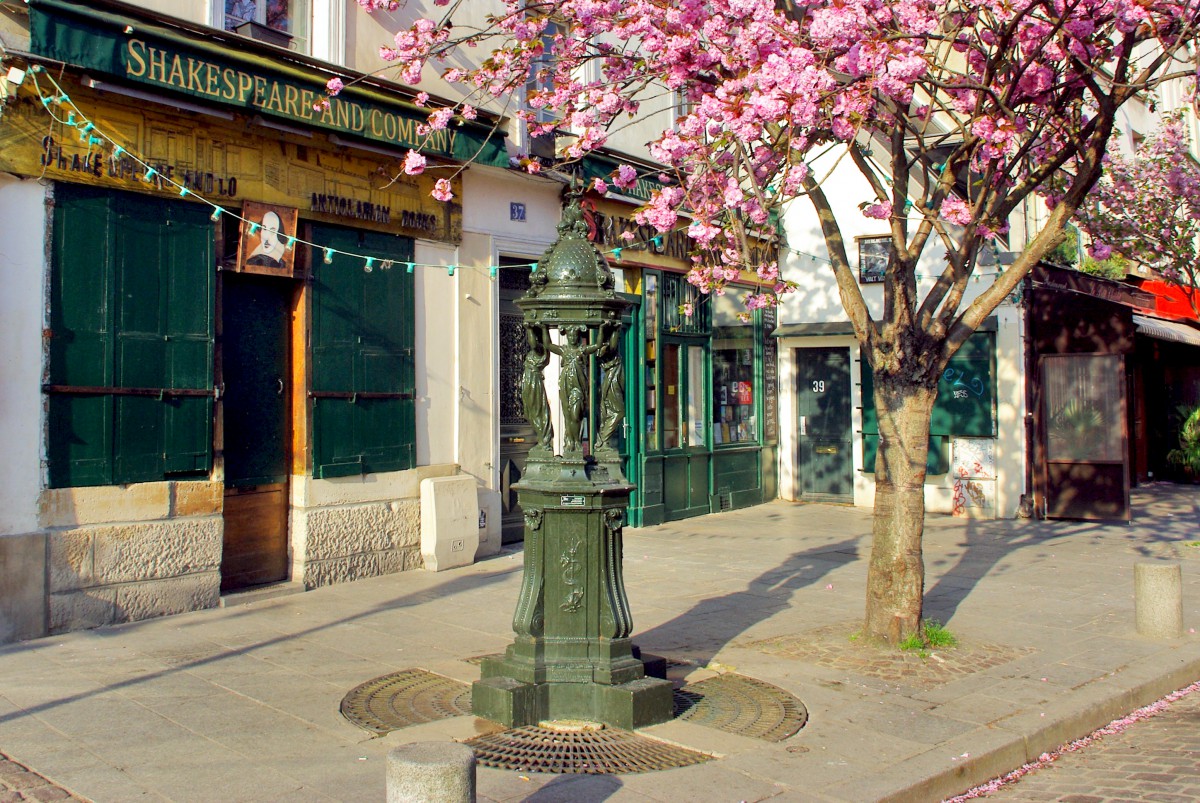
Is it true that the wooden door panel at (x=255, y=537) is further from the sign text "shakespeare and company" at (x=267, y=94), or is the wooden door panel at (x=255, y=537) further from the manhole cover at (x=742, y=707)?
the manhole cover at (x=742, y=707)

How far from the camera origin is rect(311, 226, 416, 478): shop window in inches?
378

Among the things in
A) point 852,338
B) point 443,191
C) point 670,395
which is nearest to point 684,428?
point 670,395

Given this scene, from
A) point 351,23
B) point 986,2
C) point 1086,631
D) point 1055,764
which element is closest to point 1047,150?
point 986,2

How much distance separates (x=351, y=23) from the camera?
986 cm

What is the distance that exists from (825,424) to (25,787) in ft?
43.9

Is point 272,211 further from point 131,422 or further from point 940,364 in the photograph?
point 940,364

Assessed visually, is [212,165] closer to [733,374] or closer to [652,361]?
[652,361]

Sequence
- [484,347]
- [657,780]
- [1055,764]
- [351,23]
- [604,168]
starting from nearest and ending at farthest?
[657,780] < [1055,764] < [351,23] < [484,347] < [604,168]

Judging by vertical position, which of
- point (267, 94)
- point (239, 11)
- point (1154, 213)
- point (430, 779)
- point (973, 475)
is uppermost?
point (239, 11)

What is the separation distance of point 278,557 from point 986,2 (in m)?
7.33

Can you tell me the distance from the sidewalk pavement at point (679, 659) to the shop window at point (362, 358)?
1.28m

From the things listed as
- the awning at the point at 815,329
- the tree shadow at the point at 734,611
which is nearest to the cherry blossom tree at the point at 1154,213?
the awning at the point at 815,329

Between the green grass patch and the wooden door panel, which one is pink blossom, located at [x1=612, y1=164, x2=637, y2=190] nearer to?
the wooden door panel

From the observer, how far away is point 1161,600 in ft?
26.0
